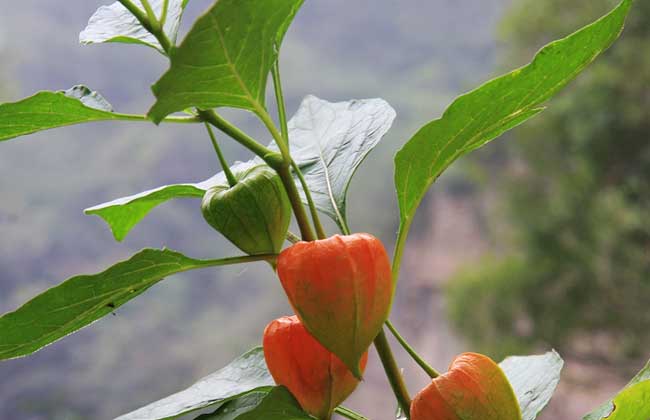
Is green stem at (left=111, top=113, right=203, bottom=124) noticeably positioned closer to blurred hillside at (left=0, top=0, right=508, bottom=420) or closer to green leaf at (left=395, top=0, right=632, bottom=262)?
green leaf at (left=395, top=0, right=632, bottom=262)

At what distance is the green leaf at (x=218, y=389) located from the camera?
0.82 feet

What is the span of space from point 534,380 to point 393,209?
2.79m

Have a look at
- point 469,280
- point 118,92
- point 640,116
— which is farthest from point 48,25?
point 640,116

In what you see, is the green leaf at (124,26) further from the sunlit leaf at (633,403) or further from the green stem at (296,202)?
the sunlit leaf at (633,403)

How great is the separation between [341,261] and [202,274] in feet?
8.04

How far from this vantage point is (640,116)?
11.2ft

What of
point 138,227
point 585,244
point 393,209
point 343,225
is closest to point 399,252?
point 343,225

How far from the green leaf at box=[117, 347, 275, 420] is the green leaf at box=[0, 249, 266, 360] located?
4 cm

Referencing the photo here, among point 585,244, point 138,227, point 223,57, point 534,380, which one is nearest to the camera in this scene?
point 223,57

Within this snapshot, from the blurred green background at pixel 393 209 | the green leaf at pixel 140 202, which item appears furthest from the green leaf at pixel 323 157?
the blurred green background at pixel 393 209

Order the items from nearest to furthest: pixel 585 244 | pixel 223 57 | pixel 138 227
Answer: pixel 223 57 → pixel 138 227 → pixel 585 244

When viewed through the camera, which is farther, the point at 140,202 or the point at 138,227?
the point at 138,227

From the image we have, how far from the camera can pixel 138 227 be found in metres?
2.21

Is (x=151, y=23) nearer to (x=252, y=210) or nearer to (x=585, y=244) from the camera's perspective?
(x=252, y=210)
